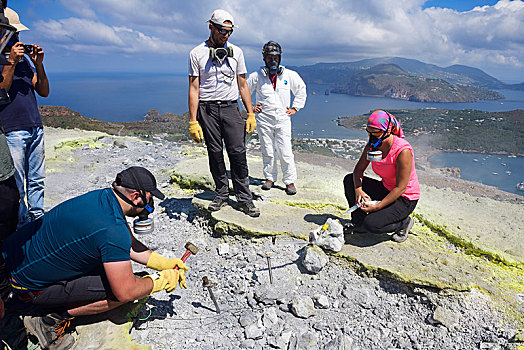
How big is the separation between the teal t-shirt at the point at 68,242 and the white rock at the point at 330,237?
2.12 m

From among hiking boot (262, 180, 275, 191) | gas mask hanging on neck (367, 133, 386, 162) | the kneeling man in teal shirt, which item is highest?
gas mask hanging on neck (367, 133, 386, 162)

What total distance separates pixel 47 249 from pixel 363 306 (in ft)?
9.58

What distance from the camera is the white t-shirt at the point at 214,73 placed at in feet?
12.9

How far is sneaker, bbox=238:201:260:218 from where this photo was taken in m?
4.28

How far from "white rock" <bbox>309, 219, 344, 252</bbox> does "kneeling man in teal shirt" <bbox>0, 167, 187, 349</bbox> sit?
1920 millimetres

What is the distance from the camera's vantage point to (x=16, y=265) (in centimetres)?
229

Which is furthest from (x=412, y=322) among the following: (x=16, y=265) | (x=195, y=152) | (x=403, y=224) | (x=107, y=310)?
(x=195, y=152)

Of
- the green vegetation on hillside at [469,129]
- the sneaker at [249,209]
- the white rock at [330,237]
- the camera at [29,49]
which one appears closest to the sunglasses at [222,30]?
Answer: the camera at [29,49]

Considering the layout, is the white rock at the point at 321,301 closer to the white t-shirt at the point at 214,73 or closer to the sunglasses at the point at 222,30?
the white t-shirt at the point at 214,73

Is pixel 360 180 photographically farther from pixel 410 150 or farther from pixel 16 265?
pixel 16 265

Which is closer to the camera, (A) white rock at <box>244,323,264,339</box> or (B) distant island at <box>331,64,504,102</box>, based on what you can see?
(A) white rock at <box>244,323,264,339</box>

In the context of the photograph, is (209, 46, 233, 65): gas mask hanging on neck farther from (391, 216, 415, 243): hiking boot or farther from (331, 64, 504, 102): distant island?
(331, 64, 504, 102): distant island

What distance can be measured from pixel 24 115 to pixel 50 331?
8.04ft

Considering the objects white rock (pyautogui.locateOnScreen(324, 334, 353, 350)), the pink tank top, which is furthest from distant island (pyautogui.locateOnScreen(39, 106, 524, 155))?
white rock (pyautogui.locateOnScreen(324, 334, 353, 350))
